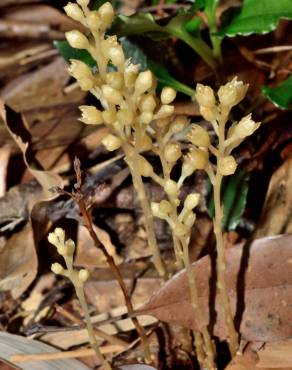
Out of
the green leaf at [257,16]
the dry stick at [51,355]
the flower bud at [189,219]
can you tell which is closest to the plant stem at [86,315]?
the dry stick at [51,355]

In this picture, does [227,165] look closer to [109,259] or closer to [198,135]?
[198,135]

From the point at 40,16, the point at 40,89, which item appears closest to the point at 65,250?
the point at 40,89

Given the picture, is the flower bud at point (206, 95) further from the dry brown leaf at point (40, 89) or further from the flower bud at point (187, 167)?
the dry brown leaf at point (40, 89)

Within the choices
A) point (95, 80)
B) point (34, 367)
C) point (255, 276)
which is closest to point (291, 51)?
point (255, 276)

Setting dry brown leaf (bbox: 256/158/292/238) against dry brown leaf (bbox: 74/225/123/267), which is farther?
dry brown leaf (bbox: 74/225/123/267)

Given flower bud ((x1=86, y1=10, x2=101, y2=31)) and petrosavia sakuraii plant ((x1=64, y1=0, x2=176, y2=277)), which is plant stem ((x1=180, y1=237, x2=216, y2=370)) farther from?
flower bud ((x1=86, y1=10, x2=101, y2=31))

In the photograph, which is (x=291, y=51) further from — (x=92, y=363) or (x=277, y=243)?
(x=92, y=363)

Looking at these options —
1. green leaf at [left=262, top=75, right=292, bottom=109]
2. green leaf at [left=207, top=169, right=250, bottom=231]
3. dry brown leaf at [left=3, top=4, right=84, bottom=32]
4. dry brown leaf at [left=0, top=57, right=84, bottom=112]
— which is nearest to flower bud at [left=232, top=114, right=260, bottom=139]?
green leaf at [left=262, top=75, right=292, bottom=109]
